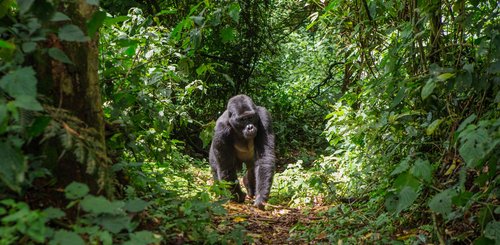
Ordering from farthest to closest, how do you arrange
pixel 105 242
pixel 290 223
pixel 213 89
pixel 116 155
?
pixel 213 89
pixel 290 223
pixel 116 155
pixel 105 242

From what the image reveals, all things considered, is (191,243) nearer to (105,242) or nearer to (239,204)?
(105,242)

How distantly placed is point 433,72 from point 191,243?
1758 mm

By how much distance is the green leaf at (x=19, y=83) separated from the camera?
1.71m

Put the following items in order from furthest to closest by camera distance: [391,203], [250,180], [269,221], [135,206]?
[250,180]
[269,221]
[391,203]
[135,206]

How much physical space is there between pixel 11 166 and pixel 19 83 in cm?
28

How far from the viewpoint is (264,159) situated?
627 cm

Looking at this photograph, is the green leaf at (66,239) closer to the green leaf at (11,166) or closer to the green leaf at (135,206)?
the green leaf at (11,166)

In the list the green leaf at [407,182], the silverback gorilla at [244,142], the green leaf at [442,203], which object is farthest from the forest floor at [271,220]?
the green leaf at [442,203]

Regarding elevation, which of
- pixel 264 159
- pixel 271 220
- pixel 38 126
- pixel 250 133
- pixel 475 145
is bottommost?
pixel 271 220

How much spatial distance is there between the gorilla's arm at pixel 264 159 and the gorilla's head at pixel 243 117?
0.14 m

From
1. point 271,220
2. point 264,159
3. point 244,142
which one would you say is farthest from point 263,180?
point 271,220

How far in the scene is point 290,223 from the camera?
4727mm

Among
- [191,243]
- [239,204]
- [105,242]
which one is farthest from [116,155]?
[239,204]

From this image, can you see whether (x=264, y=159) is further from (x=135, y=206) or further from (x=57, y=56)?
(x=57, y=56)
